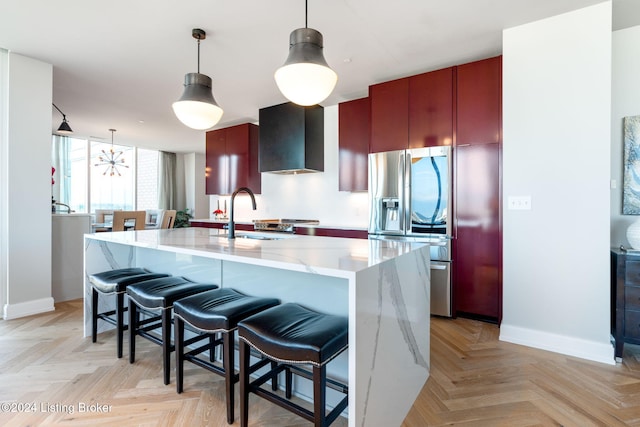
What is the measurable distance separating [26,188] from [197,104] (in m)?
2.26

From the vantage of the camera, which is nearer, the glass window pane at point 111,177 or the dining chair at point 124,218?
the dining chair at point 124,218

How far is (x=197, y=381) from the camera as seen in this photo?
2.01 m

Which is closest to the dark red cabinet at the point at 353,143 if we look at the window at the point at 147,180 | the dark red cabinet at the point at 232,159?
the dark red cabinet at the point at 232,159

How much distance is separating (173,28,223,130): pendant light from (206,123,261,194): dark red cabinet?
10.0 ft

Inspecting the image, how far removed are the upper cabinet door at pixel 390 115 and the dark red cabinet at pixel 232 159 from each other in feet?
8.41

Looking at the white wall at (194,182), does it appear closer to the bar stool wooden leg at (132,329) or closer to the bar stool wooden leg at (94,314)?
the bar stool wooden leg at (94,314)

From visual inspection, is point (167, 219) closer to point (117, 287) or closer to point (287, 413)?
point (117, 287)

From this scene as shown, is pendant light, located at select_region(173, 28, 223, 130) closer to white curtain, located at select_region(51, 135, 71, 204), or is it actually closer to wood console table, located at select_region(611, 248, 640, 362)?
wood console table, located at select_region(611, 248, 640, 362)

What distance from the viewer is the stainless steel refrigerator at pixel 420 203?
3143mm

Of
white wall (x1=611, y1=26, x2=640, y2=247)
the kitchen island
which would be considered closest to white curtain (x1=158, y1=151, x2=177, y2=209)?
the kitchen island

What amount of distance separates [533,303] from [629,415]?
956 millimetres

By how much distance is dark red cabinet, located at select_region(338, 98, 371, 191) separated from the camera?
4.07m

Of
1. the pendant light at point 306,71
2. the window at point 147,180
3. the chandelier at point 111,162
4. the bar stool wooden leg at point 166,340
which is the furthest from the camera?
the window at point 147,180

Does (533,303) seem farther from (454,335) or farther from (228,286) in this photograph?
(228,286)
